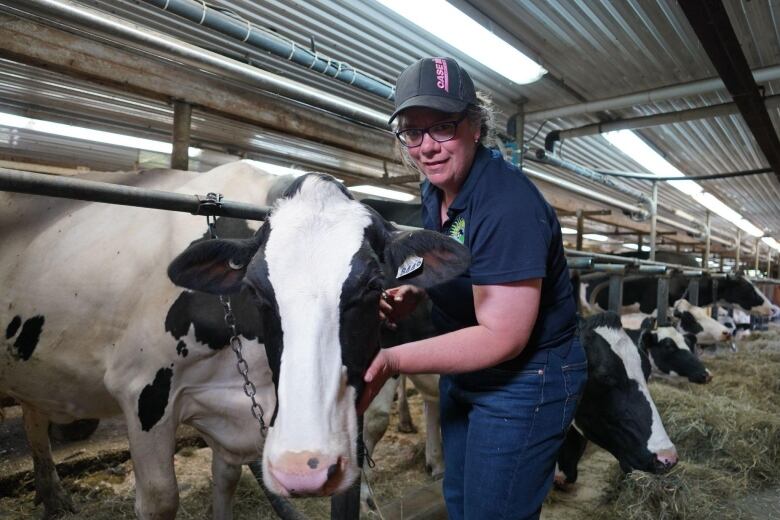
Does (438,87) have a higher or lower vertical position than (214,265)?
higher

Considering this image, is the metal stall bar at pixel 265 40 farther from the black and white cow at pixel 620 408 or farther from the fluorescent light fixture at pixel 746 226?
the fluorescent light fixture at pixel 746 226

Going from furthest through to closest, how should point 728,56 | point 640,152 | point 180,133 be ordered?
1. point 640,152
2. point 728,56
3. point 180,133

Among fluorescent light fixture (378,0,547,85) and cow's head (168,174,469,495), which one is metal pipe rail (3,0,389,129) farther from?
cow's head (168,174,469,495)

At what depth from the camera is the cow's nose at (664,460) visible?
294 cm

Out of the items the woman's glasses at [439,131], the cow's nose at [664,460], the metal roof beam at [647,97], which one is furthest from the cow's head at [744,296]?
the woman's glasses at [439,131]

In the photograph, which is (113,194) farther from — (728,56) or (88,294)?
(728,56)

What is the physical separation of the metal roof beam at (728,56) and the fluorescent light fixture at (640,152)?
4.60 feet

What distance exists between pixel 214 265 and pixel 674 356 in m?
6.44

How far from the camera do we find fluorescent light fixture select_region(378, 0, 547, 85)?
348cm

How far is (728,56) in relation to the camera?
411cm

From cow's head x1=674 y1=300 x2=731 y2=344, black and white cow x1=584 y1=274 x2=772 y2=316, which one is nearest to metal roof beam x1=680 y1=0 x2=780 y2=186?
cow's head x1=674 y1=300 x2=731 y2=344

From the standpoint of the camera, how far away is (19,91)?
18.0ft

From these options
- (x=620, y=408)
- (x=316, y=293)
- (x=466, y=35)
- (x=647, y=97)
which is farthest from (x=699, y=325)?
(x=316, y=293)

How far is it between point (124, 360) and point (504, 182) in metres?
1.94
